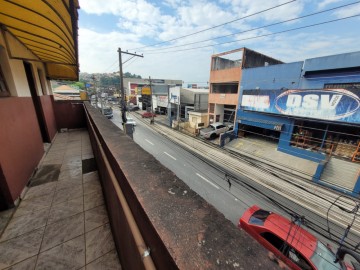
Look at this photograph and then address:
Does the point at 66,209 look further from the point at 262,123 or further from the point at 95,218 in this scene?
the point at 262,123

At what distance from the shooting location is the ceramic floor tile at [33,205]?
2.76 metres

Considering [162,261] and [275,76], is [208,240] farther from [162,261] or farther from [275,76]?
[275,76]

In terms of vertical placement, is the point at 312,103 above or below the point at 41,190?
above

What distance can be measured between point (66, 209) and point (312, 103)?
1302 centimetres

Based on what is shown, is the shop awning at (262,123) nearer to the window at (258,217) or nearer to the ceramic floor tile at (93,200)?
the window at (258,217)

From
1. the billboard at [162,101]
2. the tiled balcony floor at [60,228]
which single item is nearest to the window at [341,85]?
the tiled balcony floor at [60,228]

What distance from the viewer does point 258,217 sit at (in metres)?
5.47

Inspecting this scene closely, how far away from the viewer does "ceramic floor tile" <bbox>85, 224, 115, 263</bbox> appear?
2.09 meters

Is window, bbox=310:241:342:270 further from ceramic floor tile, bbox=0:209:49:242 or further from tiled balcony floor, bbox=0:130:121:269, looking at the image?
ceramic floor tile, bbox=0:209:49:242

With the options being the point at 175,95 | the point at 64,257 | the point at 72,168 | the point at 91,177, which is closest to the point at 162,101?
the point at 175,95

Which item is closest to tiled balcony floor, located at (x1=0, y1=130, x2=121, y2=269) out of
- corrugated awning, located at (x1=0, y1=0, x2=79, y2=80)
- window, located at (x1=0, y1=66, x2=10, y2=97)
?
window, located at (x1=0, y1=66, x2=10, y2=97)

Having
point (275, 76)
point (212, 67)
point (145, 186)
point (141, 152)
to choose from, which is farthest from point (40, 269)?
point (212, 67)

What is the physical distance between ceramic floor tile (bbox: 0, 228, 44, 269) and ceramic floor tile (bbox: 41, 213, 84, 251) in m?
0.09

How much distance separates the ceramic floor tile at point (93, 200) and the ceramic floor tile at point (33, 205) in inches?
25.3
